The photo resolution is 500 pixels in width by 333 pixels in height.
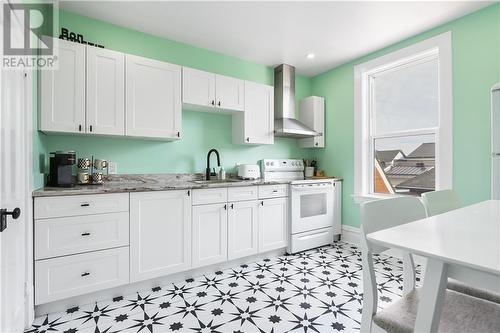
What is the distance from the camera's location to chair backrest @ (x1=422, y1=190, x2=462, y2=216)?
4.63 ft

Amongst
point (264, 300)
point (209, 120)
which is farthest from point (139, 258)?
point (209, 120)

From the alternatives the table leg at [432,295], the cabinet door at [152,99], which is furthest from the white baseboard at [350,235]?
the table leg at [432,295]

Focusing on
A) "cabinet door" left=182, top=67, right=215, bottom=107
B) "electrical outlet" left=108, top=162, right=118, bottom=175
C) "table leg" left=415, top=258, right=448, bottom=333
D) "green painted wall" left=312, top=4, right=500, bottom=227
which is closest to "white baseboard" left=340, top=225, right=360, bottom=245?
"green painted wall" left=312, top=4, right=500, bottom=227

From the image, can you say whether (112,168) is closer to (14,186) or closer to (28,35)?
(14,186)

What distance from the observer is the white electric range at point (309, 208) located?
2949mm

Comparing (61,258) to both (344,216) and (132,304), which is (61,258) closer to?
(132,304)

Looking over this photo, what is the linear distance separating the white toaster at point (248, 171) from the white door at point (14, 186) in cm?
202

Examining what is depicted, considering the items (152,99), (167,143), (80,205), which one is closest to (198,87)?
(152,99)

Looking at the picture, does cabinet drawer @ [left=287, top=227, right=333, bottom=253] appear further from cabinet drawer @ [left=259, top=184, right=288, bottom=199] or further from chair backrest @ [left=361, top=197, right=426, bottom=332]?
chair backrest @ [left=361, top=197, right=426, bottom=332]

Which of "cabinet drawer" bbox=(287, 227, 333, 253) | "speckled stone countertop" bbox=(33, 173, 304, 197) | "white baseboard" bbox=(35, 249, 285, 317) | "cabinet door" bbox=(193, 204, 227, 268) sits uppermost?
"speckled stone countertop" bbox=(33, 173, 304, 197)

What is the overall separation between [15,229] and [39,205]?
0.31m

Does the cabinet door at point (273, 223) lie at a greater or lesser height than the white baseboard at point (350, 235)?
greater

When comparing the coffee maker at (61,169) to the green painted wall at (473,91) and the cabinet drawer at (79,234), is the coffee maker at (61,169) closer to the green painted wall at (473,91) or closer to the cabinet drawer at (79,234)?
the cabinet drawer at (79,234)

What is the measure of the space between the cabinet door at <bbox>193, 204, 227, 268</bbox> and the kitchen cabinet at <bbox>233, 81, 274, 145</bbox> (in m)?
1.06
